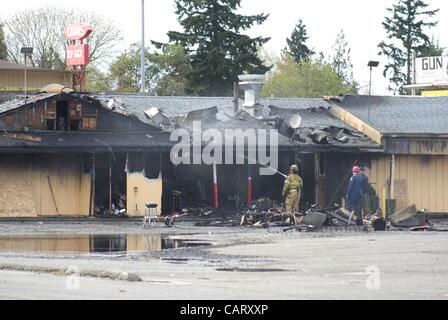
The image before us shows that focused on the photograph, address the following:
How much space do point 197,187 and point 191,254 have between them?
17.2m

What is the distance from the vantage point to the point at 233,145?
39688mm

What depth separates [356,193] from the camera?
34000 mm

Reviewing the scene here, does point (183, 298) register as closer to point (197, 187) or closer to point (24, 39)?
point (197, 187)

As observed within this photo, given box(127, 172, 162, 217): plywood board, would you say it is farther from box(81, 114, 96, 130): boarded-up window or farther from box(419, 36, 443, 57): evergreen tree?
box(419, 36, 443, 57): evergreen tree

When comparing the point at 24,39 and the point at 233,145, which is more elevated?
the point at 24,39

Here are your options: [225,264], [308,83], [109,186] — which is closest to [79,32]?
[109,186]

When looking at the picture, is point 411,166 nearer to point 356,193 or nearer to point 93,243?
point 356,193

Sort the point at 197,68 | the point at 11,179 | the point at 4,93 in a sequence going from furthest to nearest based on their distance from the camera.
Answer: the point at 197,68 < the point at 4,93 < the point at 11,179

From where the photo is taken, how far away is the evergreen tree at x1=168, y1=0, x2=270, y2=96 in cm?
6888

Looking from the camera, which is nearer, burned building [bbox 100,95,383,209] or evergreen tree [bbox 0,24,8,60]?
burned building [bbox 100,95,383,209]

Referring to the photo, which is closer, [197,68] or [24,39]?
[197,68]

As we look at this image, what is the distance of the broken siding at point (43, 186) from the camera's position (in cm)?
3791

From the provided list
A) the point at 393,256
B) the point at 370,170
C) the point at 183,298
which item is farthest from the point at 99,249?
the point at 370,170

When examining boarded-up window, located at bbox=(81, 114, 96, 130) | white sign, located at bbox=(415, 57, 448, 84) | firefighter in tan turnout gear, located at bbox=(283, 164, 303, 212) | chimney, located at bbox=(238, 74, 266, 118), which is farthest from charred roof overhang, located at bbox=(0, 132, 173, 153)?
white sign, located at bbox=(415, 57, 448, 84)
